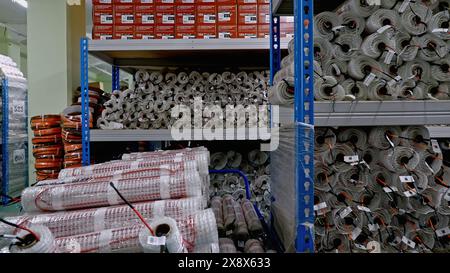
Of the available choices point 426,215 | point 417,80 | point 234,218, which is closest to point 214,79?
point 234,218

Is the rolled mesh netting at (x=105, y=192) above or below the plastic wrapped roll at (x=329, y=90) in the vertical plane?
below

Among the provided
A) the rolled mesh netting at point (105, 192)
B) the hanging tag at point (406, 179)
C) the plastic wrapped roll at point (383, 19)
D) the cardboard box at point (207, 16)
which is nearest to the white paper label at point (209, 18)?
the cardboard box at point (207, 16)

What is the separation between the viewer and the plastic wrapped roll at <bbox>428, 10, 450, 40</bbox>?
5.53ft

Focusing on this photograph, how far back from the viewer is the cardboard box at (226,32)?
284 cm

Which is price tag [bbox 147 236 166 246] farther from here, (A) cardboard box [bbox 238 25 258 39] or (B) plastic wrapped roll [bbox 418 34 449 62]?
(A) cardboard box [bbox 238 25 258 39]

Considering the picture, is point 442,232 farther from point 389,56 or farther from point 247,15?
point 247,15

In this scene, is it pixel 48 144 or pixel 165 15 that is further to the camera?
pixel 48 144

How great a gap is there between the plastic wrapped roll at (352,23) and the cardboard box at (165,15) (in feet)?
5.15

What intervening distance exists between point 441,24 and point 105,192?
177 cm

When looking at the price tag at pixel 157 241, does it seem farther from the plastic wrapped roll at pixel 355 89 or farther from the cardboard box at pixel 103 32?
the cardboard box at pixel 103 32

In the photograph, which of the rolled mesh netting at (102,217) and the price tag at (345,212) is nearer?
the rolled mesh netting at (102,217)

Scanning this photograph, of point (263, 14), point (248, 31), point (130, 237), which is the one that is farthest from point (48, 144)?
point (130, 237)

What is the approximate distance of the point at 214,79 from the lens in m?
3.17

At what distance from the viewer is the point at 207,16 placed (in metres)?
2.86
